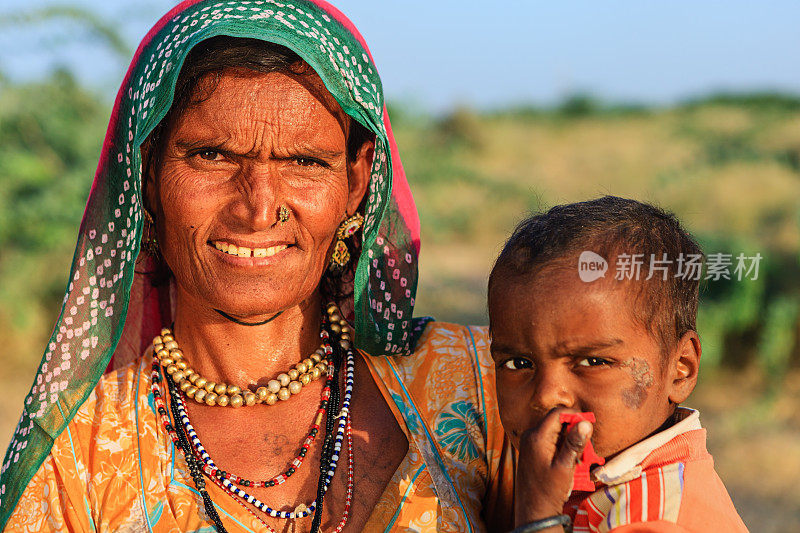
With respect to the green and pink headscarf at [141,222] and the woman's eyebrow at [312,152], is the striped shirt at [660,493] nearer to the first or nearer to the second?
the green and pink headscarf at [141,222]

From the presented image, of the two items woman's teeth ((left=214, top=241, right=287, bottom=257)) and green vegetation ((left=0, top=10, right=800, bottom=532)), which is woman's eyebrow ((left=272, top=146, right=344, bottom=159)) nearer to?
woman's teeth ((left=214, top=241, right=287, bottom=257))

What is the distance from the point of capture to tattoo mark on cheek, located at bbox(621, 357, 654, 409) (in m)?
1.89

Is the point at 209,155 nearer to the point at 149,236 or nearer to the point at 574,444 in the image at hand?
the point at 149,236

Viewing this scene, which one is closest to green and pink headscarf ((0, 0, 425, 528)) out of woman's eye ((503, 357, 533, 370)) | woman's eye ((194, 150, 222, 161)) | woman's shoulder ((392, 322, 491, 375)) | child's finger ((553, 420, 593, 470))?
woman's shoulder ((392, 322, 491, 375))

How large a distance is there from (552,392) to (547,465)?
0.57ft

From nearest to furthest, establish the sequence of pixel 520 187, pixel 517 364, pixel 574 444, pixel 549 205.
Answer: pixel 574 444 → pixel 517 364 → pixel 549 205 → pixel 520 187

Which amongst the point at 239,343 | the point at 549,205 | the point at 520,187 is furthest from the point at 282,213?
the point at 520,187

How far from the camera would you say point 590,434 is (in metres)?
1.80

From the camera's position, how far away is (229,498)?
2.10 m

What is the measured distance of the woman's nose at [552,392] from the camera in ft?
6.19

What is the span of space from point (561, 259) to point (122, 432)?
4.04 feet

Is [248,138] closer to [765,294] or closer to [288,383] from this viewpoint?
[288,383]

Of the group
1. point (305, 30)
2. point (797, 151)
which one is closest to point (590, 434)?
point (305, 30)

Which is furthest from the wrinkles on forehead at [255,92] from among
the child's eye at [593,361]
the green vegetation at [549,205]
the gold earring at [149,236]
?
the child's eye at [593,361]
